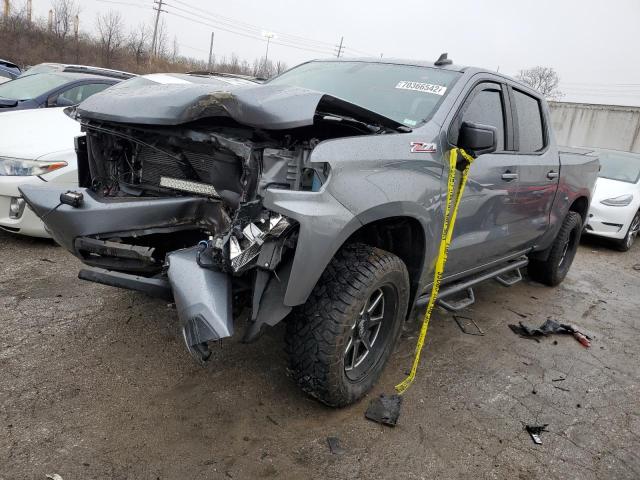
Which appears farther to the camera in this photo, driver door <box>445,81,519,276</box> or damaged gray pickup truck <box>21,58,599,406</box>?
driver door <box>445,81,519,276</box>

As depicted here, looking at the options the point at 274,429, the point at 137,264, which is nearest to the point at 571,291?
the point at 274,429

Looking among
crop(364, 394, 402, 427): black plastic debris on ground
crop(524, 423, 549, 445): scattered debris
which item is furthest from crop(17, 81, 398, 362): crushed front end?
crop(524, 423, 549, 445): scattered debris

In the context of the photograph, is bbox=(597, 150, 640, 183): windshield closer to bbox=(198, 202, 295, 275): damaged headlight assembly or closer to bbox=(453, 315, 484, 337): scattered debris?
bbox=(453, 315, 484, 337): scattered debris

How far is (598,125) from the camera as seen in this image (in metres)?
20.8

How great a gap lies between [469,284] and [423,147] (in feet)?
4.45

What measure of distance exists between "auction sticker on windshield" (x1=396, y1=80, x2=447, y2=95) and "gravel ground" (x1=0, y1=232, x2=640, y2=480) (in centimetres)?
174

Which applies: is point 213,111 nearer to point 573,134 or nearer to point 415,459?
point 415,459

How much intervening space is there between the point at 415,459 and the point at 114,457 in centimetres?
137

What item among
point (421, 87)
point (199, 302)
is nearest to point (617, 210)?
point (421, 87)

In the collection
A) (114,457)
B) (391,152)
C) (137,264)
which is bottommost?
(114,457)

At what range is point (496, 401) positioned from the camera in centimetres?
315

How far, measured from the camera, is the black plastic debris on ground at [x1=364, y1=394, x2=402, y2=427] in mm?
2750

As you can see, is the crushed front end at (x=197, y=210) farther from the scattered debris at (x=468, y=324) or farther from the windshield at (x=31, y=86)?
the windshield at (x=31, y=86)

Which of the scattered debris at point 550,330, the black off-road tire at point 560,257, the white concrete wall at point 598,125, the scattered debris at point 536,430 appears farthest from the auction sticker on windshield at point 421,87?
the white concrete wall at point 598,125
